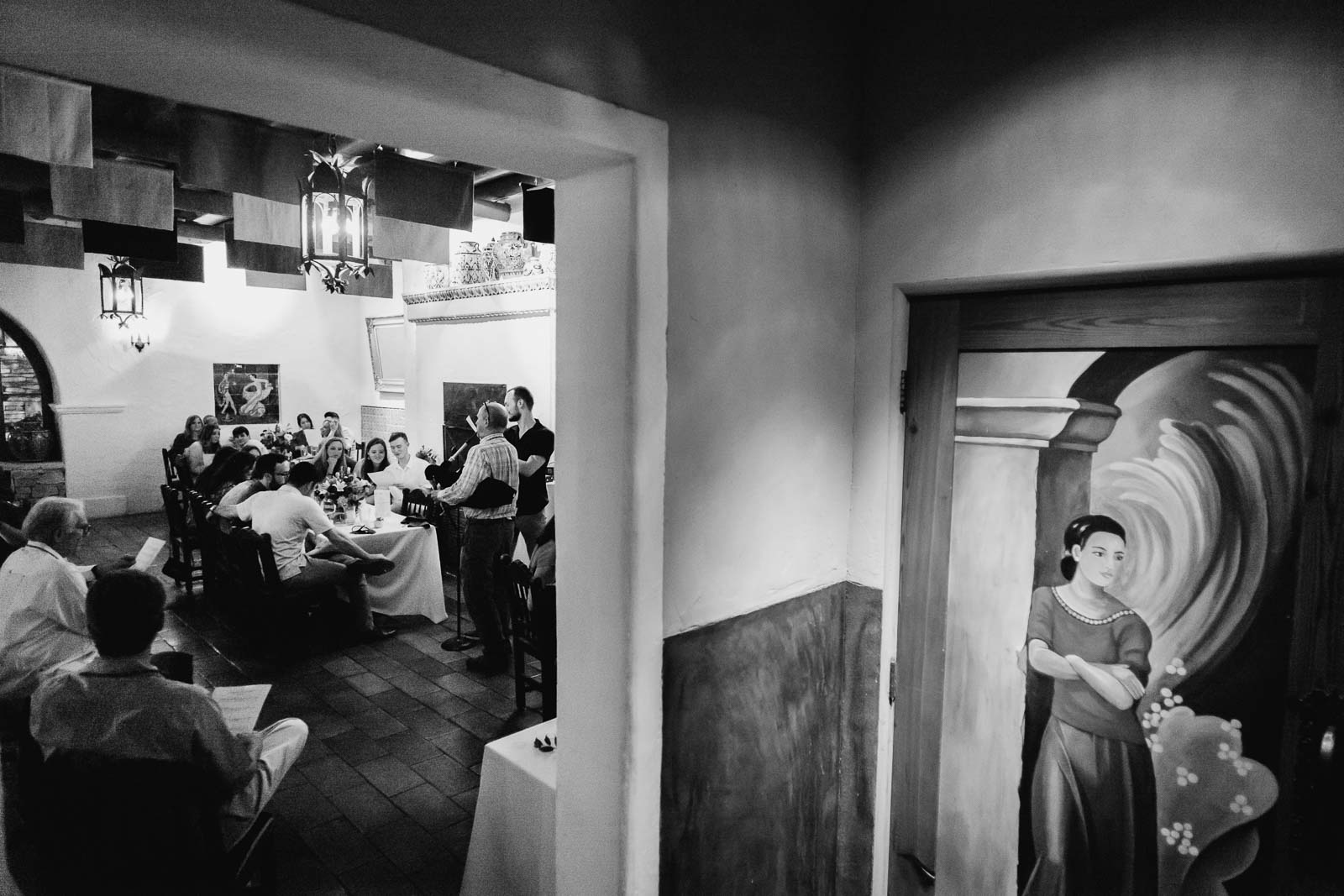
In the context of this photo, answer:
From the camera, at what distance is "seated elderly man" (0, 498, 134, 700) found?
9.53 feet

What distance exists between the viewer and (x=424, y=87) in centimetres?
125

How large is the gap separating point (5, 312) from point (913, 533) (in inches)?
444

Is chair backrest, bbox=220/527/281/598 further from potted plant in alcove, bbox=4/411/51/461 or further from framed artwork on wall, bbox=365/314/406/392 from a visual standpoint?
potted plant in alcove, bbox=4/411/51/461

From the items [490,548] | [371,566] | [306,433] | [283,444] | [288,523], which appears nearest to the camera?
[490,548]

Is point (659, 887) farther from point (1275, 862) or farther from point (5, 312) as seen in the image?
point (5, 312)

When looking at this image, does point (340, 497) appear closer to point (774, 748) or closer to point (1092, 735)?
point (774, 748)

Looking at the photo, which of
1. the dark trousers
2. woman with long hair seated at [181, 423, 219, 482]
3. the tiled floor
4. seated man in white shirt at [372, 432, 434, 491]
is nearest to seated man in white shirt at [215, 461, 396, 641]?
the tiled floor

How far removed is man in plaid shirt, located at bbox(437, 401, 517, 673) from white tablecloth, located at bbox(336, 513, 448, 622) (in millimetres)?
944

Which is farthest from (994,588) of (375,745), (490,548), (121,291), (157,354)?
(157,354)

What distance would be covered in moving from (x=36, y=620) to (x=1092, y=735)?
12.1 ft

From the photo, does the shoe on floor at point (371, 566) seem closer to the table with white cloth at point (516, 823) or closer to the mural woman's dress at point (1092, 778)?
the table with white cloth at point (516, 823)

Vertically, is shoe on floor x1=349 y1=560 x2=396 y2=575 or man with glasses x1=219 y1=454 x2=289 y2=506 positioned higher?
man with glasses x1=219 y1=454 x2=289 y2=506

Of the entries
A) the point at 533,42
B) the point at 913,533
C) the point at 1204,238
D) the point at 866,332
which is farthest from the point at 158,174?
the point at 1204,238

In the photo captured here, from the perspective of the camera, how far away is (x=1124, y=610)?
1.74 metres
